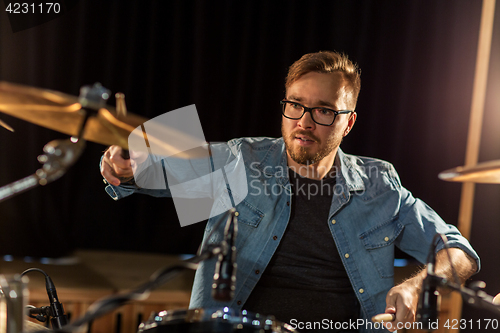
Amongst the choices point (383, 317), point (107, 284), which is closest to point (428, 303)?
point (383, 317)

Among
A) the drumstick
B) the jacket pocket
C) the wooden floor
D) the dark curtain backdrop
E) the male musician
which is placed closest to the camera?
the drumstick

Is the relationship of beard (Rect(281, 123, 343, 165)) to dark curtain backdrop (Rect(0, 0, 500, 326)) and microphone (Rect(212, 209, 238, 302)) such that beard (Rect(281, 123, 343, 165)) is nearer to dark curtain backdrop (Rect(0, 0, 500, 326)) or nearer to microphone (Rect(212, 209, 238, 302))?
dark curtain backdrop (Rect(0, 0, 500, 326))

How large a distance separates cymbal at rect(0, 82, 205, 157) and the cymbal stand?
0.05 m

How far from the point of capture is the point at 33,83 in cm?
187

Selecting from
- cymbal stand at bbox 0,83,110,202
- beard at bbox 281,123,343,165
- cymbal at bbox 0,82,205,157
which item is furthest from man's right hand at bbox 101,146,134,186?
beard at bbox 281,123,343,165

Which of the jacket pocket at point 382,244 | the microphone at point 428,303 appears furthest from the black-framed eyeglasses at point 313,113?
the microphone at point 428,303

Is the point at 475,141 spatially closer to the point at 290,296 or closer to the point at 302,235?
the point at 302,235

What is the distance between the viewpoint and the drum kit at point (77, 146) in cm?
61

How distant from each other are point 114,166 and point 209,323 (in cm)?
44

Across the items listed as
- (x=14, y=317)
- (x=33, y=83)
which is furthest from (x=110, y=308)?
(x=33, y=83)

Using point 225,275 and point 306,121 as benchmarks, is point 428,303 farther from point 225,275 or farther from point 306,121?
point 306,121

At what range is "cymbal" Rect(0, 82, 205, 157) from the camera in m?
0.66

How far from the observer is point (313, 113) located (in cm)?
149

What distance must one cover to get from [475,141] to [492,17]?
58cm
